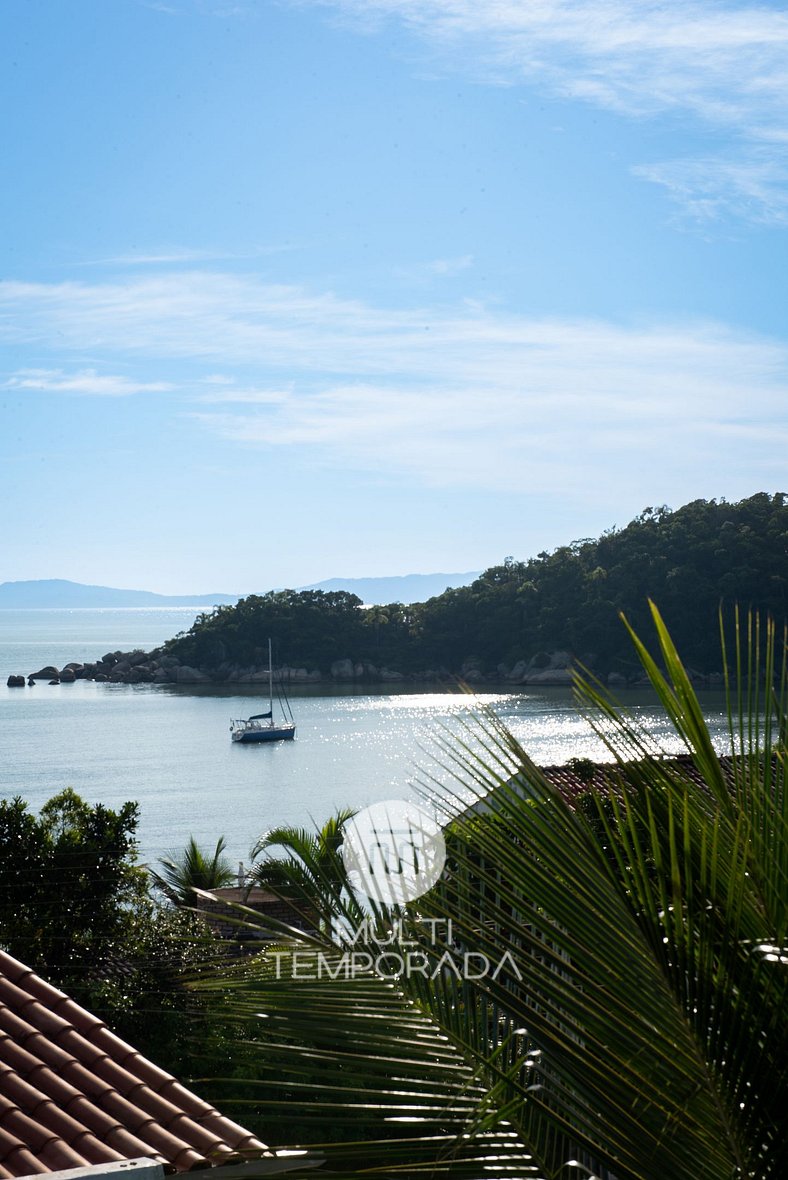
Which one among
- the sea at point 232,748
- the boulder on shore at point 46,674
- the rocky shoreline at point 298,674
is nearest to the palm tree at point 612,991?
the sea at point 232,748

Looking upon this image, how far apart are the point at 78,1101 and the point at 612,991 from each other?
3.15 m

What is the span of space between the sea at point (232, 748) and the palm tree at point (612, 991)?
89.1 feet

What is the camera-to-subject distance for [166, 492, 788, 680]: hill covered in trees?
59812mm

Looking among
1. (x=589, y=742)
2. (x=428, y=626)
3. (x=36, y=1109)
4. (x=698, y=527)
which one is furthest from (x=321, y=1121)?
(x=428, y=626)

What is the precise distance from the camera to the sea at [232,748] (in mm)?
42719

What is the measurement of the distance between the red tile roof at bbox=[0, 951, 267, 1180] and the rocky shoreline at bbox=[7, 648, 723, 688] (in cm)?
5848

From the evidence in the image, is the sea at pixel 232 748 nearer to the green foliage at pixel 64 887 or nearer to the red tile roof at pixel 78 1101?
the green foliage at pixel 64 887

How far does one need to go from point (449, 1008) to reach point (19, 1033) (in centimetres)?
312

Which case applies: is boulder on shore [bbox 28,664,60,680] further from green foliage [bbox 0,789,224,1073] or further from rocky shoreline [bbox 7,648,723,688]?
green foliage [bbox 0,789,224,1073]

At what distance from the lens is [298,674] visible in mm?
84125

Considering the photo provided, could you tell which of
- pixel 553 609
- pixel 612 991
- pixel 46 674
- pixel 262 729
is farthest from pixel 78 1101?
pixel 46 674

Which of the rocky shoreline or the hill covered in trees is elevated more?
the hill covered in trees

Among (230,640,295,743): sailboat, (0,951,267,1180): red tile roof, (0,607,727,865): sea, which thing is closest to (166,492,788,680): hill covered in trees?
(0,607,727,865): sea

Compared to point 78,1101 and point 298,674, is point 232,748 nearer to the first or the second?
point 298,674
